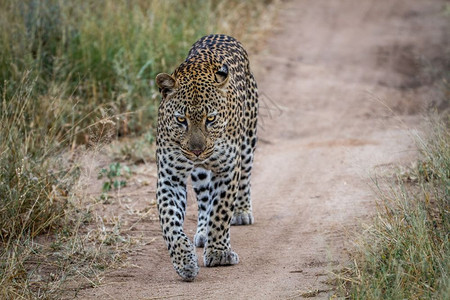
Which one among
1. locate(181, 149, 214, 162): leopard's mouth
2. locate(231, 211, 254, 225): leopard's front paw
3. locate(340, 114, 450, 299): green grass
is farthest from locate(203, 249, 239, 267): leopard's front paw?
locate(231, 211, 254, 225): leopard's front paw

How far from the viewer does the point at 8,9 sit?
1084 cm

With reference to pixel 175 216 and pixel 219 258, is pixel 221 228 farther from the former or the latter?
pixel 175 216

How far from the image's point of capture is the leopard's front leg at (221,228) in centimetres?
683

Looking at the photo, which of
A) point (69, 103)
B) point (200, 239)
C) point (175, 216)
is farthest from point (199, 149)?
point (69, 103)

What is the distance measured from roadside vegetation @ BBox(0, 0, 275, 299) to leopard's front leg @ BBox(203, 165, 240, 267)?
854mm

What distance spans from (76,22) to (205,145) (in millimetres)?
5779

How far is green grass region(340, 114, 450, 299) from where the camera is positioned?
5348 millimetres

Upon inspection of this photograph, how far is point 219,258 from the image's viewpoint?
6840 mm

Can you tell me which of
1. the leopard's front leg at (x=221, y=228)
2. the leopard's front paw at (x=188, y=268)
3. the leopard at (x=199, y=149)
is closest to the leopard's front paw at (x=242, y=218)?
the leopard at (x=199, y=149)

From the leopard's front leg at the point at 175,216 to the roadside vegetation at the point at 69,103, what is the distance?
658 millimetres

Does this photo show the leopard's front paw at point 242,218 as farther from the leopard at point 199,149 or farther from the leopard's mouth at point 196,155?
the leopard's mouth at point 196,155

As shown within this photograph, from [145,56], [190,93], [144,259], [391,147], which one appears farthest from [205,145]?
[145,56]

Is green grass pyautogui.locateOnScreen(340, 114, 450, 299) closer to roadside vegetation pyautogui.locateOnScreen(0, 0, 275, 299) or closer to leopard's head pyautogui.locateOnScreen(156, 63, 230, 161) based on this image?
leopard's head pyautogui.locateOnScreen(156, 63, 230, 161)

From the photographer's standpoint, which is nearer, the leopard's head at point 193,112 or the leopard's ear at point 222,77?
the leopard's head at point 193,112
